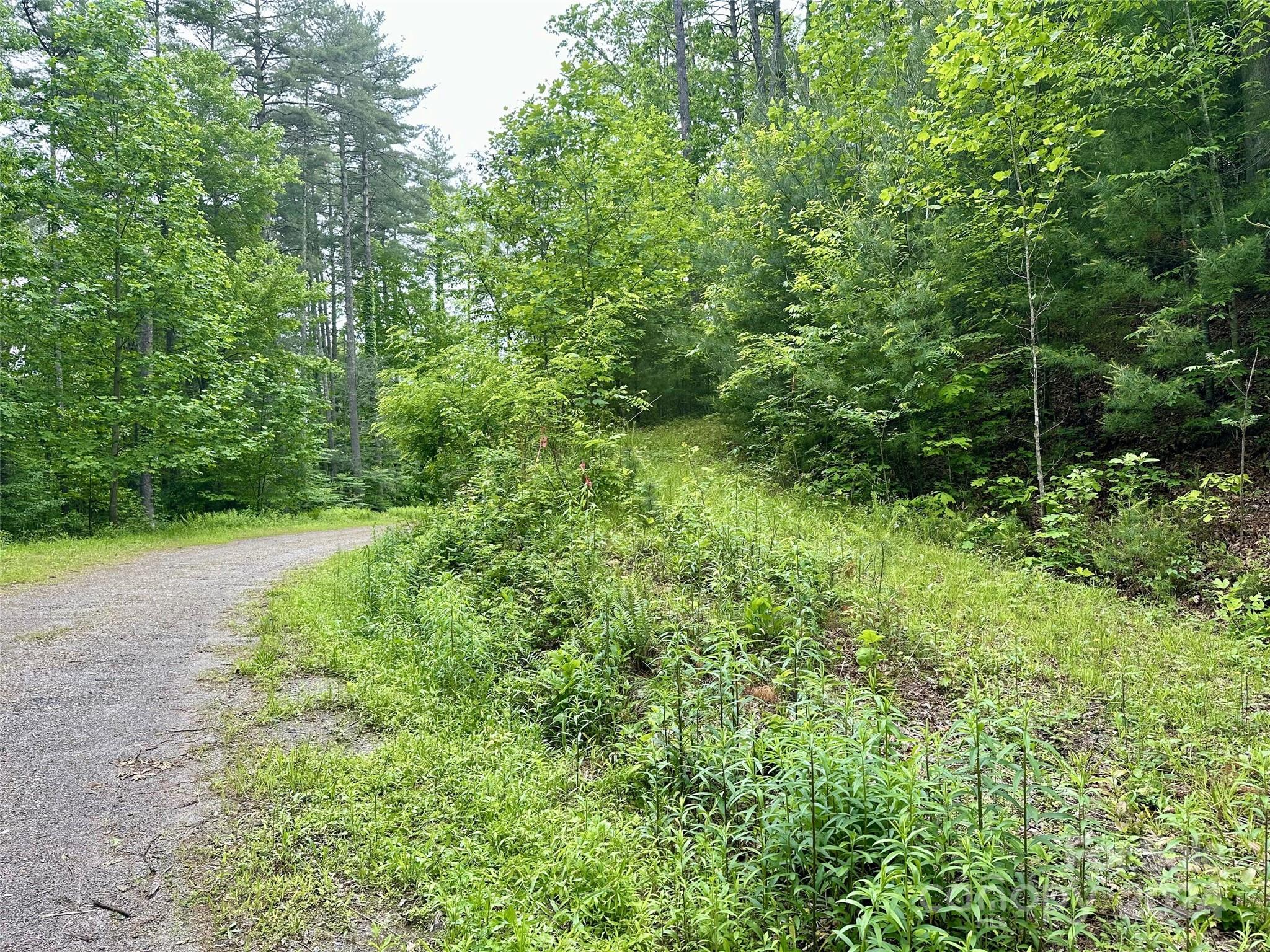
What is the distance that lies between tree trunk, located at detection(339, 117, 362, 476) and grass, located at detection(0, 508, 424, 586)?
4793mm

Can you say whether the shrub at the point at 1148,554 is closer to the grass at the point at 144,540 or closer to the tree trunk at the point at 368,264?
the grass at the point at 144,540

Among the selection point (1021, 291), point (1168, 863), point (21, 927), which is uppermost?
point (1021, 291)

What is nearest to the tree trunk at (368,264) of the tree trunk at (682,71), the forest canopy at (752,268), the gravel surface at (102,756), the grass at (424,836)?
the forest canopy at (752,268)

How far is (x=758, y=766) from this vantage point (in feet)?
8.88

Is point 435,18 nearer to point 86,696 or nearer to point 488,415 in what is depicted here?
point 488,415

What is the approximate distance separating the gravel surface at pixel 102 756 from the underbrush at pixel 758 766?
326 mm

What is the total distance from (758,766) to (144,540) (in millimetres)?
12255

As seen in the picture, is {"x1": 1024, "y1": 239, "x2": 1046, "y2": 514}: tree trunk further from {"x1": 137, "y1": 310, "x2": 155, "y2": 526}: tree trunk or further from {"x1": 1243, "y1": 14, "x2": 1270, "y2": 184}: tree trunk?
{"x1": 137, "y1": 310, "x2": 155, "y2": 526}: tree trunk

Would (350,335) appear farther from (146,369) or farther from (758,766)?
(758,766)

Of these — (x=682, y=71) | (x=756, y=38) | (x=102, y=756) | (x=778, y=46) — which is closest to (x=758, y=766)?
(x=102, y=756)

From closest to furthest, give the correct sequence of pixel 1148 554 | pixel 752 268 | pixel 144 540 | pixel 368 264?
pixel 1148 554 < pixel 752 268 < pixel 144 540 < pixel 368 264

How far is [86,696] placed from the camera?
402 centimetres

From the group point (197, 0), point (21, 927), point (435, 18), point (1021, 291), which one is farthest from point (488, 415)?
point (435, 18)

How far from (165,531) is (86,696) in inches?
381
